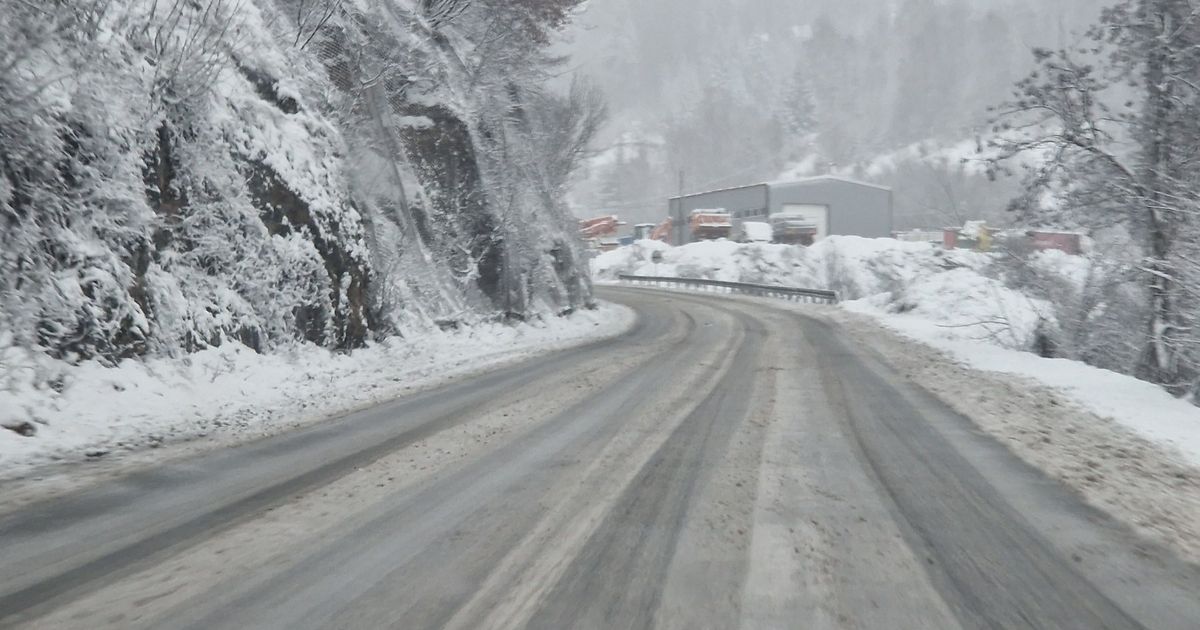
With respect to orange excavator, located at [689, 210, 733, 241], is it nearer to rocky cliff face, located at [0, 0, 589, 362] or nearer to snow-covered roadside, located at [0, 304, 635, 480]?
rocky cliff face, located at [0, 0, 589, 362]

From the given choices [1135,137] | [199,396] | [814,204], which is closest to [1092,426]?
[1135,137]

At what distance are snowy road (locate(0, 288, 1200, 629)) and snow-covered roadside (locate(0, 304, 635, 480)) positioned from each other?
0.97 metres

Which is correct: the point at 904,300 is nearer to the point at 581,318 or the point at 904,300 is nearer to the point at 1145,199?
the point at 581,318

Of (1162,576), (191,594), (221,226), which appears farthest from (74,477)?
(1162,576)

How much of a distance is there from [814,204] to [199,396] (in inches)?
2725

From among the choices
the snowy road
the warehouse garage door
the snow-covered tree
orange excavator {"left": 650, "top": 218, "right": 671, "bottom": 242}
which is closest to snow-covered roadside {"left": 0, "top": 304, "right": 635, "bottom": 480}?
the snowy road

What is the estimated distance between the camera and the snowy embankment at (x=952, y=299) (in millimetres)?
Answer: 8695

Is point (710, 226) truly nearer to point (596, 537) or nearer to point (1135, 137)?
point (1135, 137)

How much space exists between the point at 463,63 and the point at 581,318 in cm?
787

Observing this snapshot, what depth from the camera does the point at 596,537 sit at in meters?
4.42

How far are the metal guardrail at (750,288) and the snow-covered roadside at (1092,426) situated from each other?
835 inches

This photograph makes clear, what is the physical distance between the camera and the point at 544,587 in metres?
3.71

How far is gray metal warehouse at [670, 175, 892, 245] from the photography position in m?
70.4

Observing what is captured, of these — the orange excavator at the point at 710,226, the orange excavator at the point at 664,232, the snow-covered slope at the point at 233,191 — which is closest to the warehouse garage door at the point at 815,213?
the orange excavator at the point at 664,232
